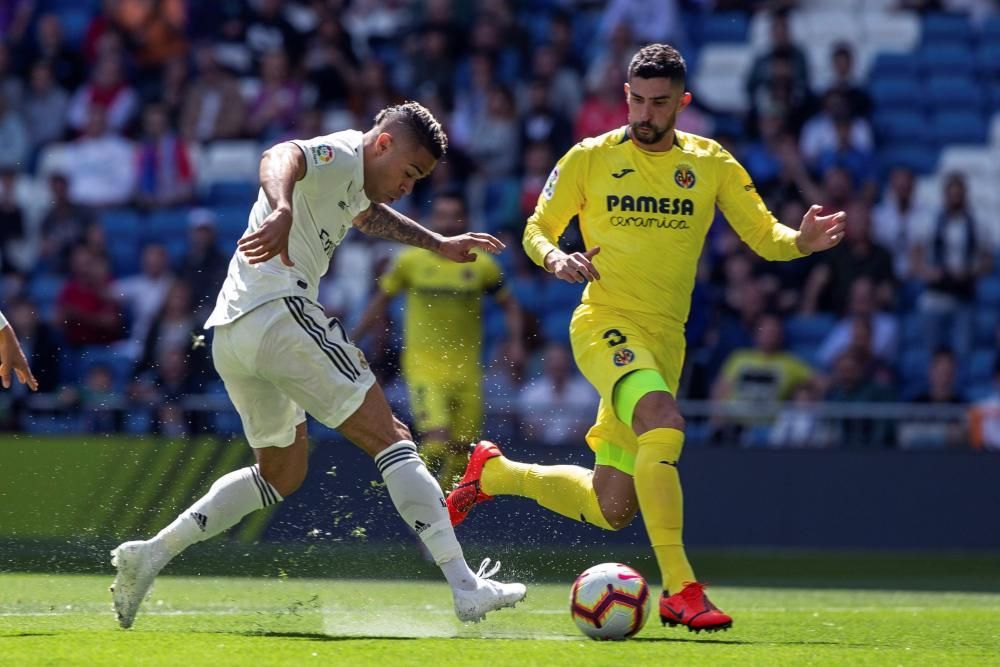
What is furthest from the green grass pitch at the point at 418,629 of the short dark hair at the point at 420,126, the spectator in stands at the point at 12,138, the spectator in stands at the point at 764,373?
the spectator in stands at the point at 12,138

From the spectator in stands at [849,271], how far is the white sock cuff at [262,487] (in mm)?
8273

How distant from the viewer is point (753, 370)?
13695 millimetres

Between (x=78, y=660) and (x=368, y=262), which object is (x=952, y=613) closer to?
(x=78, y=660)

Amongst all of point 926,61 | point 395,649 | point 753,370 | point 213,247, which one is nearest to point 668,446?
point 395,649

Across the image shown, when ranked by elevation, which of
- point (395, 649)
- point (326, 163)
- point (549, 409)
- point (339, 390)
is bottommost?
point (549, 409)

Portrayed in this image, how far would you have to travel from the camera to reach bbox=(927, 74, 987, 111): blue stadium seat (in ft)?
56.3

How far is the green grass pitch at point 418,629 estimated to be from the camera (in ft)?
19.6

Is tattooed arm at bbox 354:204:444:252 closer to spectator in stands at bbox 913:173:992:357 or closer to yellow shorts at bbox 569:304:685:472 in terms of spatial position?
yellow shorts at bbox 569:304:685:472

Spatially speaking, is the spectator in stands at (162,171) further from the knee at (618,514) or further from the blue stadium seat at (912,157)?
the knee at (618,514)

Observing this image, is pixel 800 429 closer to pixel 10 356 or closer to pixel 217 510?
pixel 217 510

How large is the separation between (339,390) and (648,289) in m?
1.68

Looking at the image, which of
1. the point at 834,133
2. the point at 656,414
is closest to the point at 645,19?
the point at 834,133

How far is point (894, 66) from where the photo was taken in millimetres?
17438

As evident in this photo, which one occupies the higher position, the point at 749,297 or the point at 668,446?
the point at 668,446
